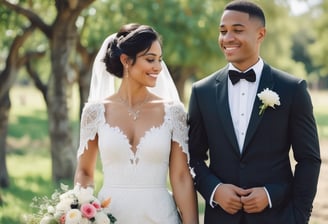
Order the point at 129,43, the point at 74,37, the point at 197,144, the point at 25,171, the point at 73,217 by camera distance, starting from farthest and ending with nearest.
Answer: the point at 25,171 → the point at 74,37 → the point at 129,43 → the point at 197,144 → the point at 73,217

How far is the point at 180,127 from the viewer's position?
5.00 m

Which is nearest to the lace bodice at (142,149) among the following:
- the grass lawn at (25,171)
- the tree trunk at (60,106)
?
the grass lawn at (25,171)

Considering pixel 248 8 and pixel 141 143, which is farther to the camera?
pixel 141 143

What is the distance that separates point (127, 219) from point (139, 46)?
125 centimetres

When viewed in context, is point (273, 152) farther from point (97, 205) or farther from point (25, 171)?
point (25, 171)

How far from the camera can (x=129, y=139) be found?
498 centimetres

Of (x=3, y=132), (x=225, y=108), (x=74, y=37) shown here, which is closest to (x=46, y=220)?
(x=225, y=108)

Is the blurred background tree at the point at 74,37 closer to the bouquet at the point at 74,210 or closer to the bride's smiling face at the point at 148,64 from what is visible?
the bride's smiling face at the point at 148,64

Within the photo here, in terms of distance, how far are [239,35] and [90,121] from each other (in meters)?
1.33

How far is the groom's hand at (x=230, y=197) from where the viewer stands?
4.51 meters

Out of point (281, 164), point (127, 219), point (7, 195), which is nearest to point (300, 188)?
point (281, 164)

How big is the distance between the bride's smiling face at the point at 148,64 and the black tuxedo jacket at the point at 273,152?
49 centimetres

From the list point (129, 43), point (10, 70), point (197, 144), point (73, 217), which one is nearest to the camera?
point (73, 217)

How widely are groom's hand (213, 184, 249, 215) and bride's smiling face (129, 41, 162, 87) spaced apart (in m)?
0.94
